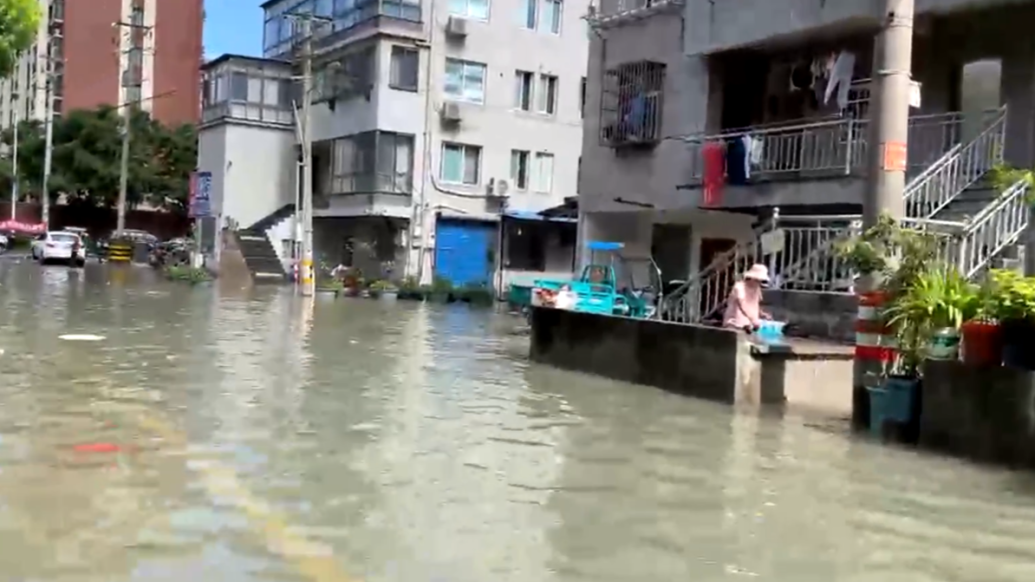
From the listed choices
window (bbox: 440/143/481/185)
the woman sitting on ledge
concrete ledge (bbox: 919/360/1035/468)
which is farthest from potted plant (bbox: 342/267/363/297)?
concrete ledge (bbox: 919/360/1035/468)

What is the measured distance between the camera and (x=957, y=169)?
54.3 feet

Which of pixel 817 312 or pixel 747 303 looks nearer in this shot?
pixel 747 303

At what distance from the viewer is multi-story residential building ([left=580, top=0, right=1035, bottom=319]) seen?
53.2ft

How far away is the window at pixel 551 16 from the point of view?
137ft

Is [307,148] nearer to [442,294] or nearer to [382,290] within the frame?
[382,290]

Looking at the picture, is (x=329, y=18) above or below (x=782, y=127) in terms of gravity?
above

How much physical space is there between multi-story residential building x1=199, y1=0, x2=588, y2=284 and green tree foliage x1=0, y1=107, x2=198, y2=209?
2129 centimetres

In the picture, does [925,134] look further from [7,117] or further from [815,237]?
[7,117]

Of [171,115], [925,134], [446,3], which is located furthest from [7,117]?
[925,134]

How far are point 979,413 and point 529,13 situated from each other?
111 feet

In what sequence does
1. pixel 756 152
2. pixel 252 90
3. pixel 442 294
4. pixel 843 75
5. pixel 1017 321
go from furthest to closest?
pixel 252 90, pixel 442 294, pixel 756 152, pixel 843 75, pixel 1017 321

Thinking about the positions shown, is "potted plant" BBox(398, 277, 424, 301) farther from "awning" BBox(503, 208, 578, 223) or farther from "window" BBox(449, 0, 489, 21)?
"window" BBox(449, 0, 489, 21)

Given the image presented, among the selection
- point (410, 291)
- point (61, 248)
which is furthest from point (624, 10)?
point (61, 248)

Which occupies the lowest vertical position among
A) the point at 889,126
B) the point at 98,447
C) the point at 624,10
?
the point at 98,447
